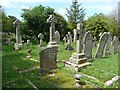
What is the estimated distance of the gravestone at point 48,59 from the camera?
11578 millimetres

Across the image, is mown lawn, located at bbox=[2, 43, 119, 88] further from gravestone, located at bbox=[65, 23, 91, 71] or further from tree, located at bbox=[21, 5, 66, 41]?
tree, located at bbox=[21, 5, 66, 41]

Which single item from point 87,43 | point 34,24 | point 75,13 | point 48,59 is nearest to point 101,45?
point 87,43

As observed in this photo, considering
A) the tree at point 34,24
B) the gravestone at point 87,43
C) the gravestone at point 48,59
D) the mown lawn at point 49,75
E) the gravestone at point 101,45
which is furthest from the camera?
the tree at point 34,24

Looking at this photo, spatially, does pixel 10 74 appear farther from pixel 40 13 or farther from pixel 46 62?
pixel 40 13

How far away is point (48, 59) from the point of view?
11.9 metres

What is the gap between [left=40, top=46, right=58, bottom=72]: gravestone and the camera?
11.6 metres

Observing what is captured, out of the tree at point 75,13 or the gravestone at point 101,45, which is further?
the tree at point 75,13

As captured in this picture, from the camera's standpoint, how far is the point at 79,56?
12789 millimetres

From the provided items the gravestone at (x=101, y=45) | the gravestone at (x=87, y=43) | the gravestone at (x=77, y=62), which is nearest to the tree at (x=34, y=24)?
the gravestone at (x=101, y=45)

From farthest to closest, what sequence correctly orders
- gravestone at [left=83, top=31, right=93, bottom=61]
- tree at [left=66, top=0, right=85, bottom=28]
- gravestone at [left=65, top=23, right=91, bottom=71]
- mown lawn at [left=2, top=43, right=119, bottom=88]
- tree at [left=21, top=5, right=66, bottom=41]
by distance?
tree at [left=66, top=0, right=85, bottom=28]
tree at [left=21, top=5, right=66, bottom=41]
gravestone at [left=83, top=31, right=93, bottom=61]
gravestone at [left=65, top=23, right=91, bottom=71]
mown lawn at [left=2, top=43, right=119, bottom=88]

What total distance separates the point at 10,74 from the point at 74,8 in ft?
165

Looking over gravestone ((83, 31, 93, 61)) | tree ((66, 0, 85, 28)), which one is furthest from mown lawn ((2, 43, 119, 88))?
tree ((66, 0, 85, 28))

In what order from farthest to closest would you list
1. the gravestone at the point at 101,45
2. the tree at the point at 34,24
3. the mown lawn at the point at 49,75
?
the tree at the point at 34,24 → the gravestone at the point at 101,45 → the mown lawn at the point at 49,75

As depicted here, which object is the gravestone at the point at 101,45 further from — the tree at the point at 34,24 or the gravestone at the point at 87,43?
the tree at the point at 34,24
